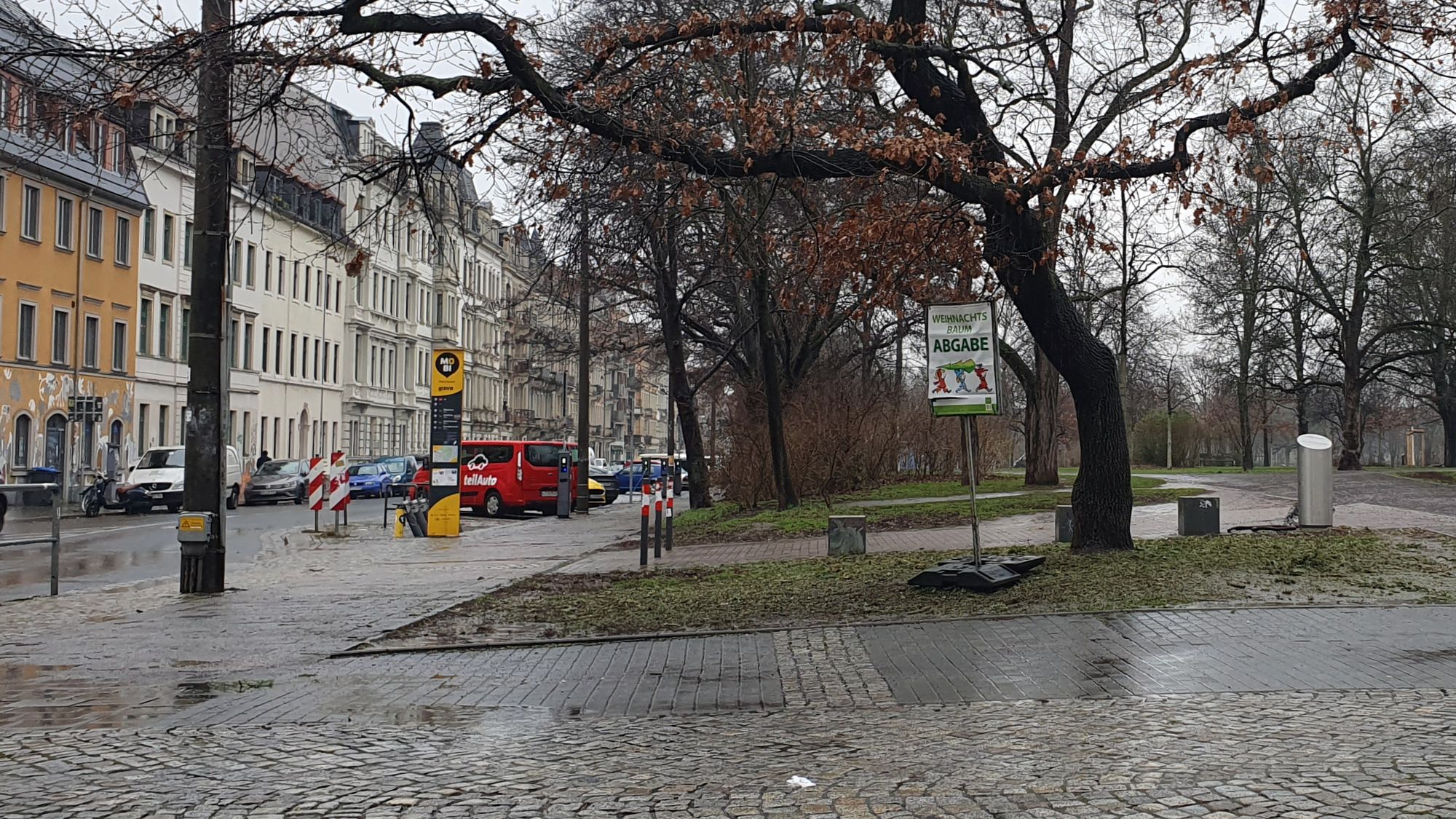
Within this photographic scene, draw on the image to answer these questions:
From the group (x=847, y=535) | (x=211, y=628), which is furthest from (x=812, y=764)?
(x=847, y=535)

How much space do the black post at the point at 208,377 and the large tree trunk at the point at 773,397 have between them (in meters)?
13.5

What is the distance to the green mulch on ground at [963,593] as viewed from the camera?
11.1 m

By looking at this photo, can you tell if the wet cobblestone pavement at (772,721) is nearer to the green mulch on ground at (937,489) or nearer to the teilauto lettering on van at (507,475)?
the green mulch on ground at (937,489)

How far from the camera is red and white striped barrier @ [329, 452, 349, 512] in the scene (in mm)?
29484

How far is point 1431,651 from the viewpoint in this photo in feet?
28.6

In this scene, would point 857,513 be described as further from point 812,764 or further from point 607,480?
point 607,480

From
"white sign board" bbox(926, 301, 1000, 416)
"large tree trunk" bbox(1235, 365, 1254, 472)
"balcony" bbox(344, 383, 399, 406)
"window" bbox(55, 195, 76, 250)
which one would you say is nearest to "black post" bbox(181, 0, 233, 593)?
"white sign board" bbox(926, 301, 1000, 416)

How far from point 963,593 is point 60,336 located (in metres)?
44.3

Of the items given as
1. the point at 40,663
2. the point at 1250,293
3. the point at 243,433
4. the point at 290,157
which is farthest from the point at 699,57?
the point at 243,433

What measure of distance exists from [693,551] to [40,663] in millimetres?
11391

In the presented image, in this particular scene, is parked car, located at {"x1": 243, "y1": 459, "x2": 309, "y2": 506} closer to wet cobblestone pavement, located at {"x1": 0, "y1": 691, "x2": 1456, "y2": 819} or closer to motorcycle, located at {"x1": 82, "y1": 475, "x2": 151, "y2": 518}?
motorcycle, located at {"x1": 82, "y1": 475, "x2": 151, "y2": 518}

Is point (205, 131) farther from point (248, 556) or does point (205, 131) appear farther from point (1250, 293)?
point (1250, 293)

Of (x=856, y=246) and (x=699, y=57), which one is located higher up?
(x=699, y=57)

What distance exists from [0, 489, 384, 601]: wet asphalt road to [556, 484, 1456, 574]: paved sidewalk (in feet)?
18.6
